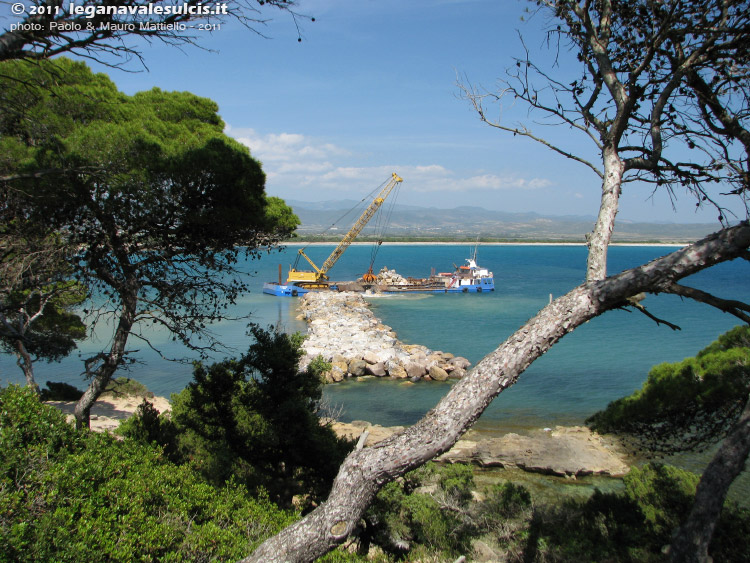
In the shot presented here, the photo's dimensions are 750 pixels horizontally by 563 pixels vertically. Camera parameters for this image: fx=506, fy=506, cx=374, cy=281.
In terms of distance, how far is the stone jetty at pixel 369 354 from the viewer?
18.8 meters

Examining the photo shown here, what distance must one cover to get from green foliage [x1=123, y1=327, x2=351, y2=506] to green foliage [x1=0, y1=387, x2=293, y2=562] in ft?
4.25

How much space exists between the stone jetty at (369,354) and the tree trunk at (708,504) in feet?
42.9

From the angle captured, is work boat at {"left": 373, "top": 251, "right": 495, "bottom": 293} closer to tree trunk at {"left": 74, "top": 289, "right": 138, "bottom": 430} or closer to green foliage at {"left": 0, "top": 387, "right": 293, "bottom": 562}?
tree trunk at {"left": 74, "top": 289, "right": 138, "bottom": 430}

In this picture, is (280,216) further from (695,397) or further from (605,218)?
(695,397)

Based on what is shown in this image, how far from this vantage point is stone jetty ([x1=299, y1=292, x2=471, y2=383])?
1877 cm

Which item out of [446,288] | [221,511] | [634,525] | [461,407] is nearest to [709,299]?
[461,407]

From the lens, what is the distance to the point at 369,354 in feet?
66.2

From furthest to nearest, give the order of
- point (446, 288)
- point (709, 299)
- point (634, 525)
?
1. point (446, 288)
2. point (634, 525)
3. point (709, 299)

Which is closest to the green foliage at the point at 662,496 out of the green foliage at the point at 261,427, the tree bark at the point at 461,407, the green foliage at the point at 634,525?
the green foliage at the point at 634,525

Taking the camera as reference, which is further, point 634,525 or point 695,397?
→ point 695,397

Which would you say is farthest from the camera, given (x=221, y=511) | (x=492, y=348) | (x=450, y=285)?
(x=450, y=285)

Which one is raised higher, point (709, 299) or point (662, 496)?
point (709, 299)

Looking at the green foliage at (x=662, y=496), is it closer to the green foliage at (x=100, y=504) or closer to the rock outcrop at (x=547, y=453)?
the rock outcrop at (x=547, y=453)

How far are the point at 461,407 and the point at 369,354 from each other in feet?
59.1
